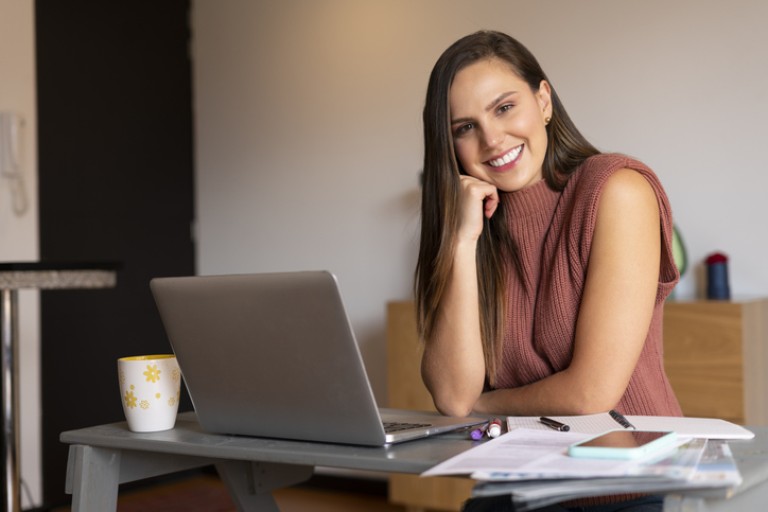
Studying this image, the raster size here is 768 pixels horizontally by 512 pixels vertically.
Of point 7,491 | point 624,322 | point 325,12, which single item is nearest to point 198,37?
point 325,12

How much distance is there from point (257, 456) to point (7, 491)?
1.87m

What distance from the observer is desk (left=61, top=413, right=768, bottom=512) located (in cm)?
106

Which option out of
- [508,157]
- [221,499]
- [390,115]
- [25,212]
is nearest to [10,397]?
[25,212]

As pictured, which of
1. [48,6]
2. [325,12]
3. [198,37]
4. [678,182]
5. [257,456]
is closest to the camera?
[257,456]

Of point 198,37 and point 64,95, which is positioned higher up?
point 198,37

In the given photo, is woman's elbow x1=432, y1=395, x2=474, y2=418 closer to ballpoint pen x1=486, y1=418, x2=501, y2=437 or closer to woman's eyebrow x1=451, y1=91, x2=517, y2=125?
ballpoint pen x1=486, y1=418, x2=501, y2=437

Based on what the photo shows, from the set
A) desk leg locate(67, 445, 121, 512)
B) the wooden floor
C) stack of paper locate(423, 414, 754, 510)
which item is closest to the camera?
stack of paper locate(423, 414, 754, 510)

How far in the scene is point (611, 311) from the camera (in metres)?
1.51

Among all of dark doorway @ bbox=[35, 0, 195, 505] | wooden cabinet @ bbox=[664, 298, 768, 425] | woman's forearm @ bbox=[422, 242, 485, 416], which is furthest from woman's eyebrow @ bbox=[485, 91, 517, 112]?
dark doorway @ bbox=[35, 0, 195, 505]

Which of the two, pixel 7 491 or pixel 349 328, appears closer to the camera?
pixel 349 328

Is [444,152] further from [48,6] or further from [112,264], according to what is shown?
[48,6]

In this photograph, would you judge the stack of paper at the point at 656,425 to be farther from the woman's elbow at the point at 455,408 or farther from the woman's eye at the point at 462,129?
the woman's eye at the point at 462,129

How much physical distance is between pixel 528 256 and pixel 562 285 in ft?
0.44

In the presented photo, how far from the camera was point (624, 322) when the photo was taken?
1.50 metres
